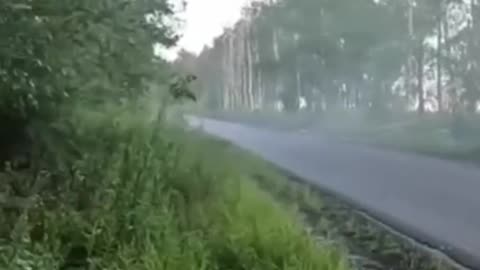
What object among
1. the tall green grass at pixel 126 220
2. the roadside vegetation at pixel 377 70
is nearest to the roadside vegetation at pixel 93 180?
the tall green grass at pixel 126 220

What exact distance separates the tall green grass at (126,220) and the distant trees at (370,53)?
20.8 metres

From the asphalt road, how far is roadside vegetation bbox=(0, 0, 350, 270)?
2880 mm

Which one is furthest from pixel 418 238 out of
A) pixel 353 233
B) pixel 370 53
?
pixel 370 53

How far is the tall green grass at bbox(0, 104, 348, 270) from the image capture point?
19.8ft

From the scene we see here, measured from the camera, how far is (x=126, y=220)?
6.58 m

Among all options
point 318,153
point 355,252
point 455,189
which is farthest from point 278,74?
point 355,252

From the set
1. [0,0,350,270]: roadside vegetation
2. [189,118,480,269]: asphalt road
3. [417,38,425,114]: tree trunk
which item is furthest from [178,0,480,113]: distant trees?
[0,0,350,270]: roadside vegetation

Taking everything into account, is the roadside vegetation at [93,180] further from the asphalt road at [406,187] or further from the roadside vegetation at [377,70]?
the roadside vegetation at [377,70]

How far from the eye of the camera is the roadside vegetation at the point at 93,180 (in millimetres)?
6160

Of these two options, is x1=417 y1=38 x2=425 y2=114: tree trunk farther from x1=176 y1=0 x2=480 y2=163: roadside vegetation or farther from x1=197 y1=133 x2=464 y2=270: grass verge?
x1=197 y1=133 x2=464 y2=270: grass verge

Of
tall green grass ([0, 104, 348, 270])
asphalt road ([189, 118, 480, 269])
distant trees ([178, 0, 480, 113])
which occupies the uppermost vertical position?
distant trees ([178, 0, 480, 113])

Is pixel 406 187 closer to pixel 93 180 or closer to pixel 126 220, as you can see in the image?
pixel 93 180

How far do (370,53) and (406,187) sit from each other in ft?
107

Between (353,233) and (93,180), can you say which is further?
(353,233)
